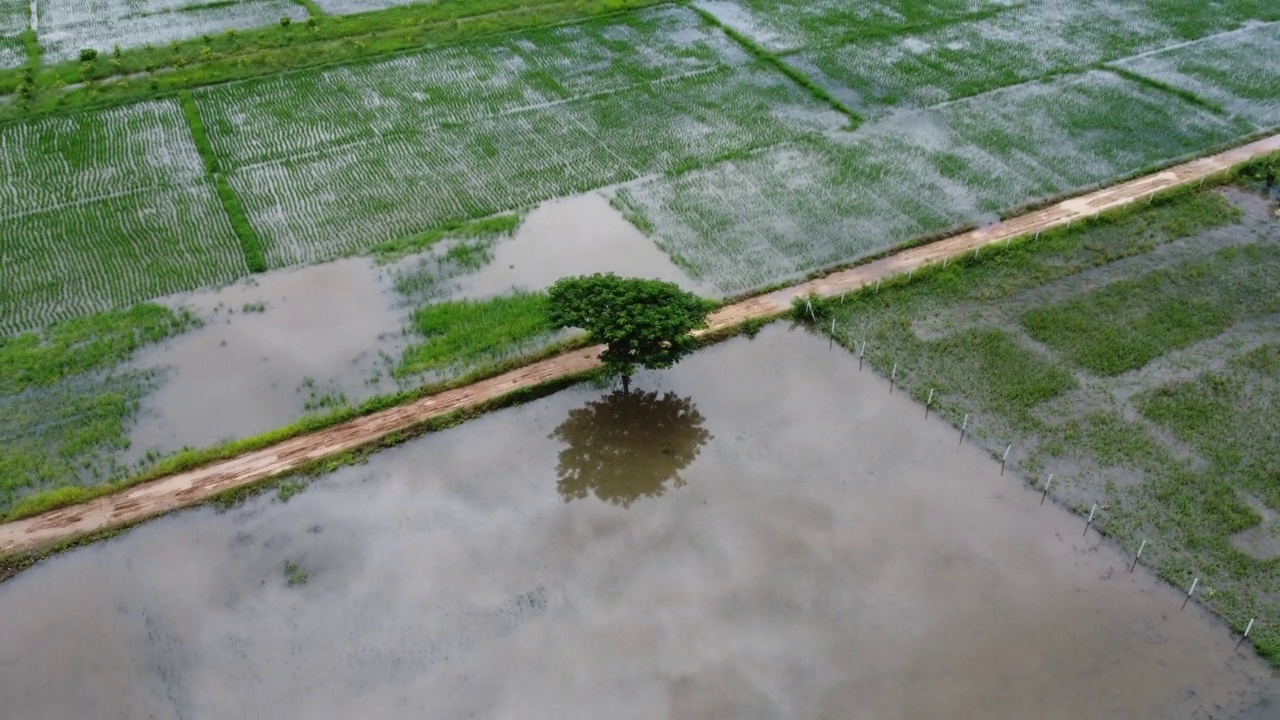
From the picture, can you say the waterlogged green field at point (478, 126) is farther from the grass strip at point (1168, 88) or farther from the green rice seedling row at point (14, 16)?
the grass strip at point (1168, 88)

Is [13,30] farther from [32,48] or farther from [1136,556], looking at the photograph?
[1136,556]

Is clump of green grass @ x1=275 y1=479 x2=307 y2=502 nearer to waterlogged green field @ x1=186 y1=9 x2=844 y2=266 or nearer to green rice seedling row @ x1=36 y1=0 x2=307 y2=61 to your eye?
waterlogged green field @ x1=186 y1=9 x2=844 y2=266

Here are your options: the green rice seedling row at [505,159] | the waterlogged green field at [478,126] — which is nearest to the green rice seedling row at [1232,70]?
the green rice seedling row at [505,159]

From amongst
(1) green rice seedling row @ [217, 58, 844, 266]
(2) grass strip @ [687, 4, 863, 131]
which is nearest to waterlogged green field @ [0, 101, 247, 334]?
(1) green rice seedling row @ [217, 58, 844, 266]

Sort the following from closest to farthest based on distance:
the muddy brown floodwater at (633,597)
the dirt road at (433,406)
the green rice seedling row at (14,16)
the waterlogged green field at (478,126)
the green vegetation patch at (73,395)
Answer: the muddy brown floodwater at (633,597)
the dirt road at (433,406)
the green vegetation patch at (73,395)
the waterlogged green field at (478,126)
the green rice seedling row at (14,16)

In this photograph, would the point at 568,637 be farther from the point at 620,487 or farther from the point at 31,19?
the point at 31,19
